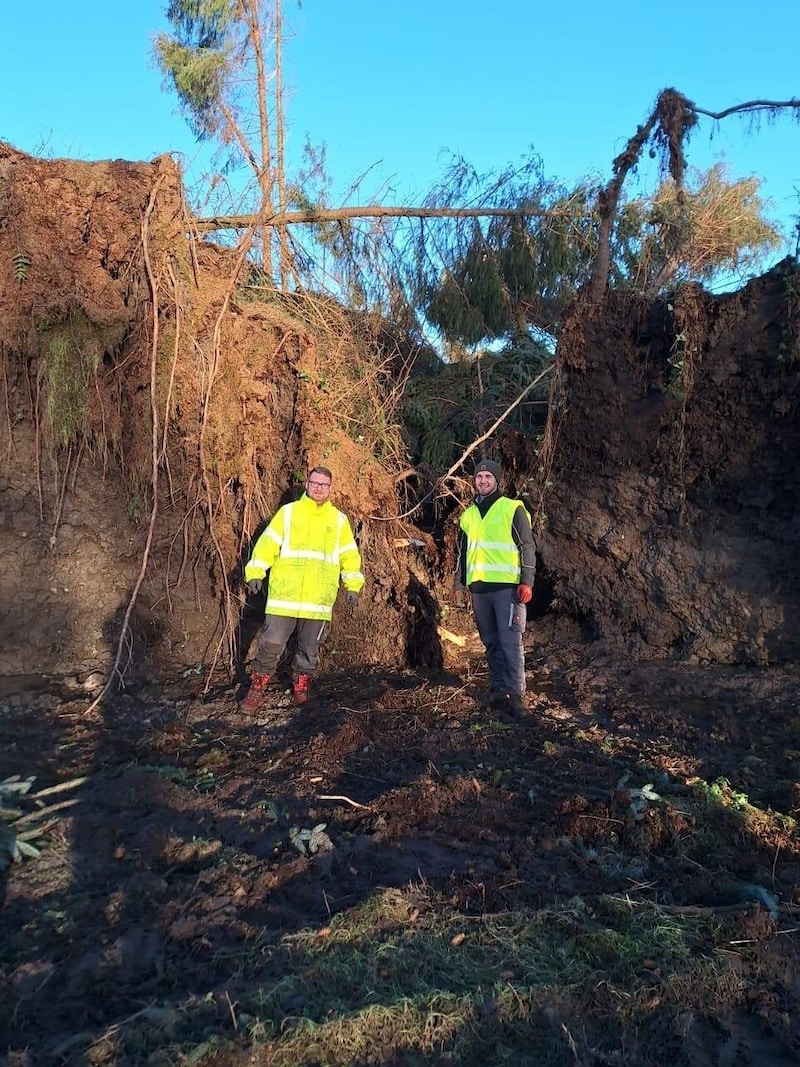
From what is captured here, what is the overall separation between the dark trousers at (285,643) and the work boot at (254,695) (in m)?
0.05

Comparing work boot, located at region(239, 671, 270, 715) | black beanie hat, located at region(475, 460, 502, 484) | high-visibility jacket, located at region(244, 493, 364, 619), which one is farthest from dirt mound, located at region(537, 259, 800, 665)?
work boot, located at region(239, 671, 270, 715)

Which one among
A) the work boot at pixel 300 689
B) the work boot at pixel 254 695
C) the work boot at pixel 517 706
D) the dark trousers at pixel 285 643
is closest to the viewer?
the work boot at pixel 517 706

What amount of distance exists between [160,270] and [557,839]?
17.9 ft

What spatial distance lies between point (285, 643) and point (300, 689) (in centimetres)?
42

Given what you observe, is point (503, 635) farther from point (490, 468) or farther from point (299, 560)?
point (299, 560)

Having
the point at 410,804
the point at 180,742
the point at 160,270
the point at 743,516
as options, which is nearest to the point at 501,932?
the point at 410,804

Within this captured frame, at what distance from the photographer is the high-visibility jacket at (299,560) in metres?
6.45

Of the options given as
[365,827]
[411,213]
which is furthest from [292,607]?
[411,213]

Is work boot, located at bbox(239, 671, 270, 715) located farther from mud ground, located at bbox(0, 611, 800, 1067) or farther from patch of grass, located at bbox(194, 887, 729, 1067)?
patch of grass, located at bbox(194, 887, 729, 1067)

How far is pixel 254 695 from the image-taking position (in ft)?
20.7

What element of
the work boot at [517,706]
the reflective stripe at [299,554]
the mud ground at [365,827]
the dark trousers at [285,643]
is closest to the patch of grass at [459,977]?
the mud ground at [365,827]

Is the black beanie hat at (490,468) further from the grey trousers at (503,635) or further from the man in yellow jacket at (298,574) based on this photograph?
the man in yellow jacket at (298,574)

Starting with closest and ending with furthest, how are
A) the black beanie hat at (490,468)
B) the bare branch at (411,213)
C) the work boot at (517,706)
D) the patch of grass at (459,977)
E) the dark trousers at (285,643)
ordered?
the patch of grass at (459,977)
the work boot at (517,706)
the dark trousers at (285,643)
the black beanie hat at (490,468)
the bare branch at (411,213)

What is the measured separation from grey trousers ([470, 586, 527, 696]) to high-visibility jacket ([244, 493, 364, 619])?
1343 millimetres
